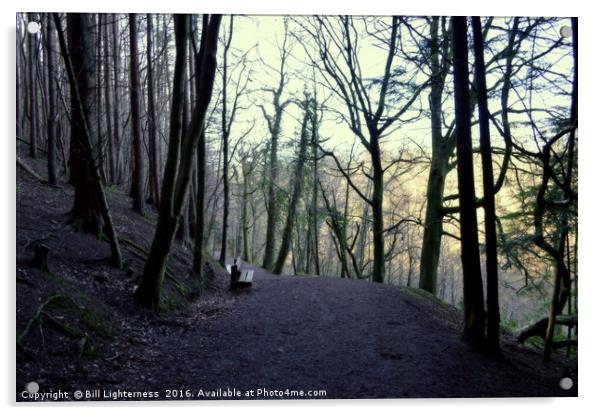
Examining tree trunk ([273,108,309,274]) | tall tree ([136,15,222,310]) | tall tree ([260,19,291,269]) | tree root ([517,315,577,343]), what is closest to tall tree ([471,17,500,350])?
tree root ([517,315,577,343])

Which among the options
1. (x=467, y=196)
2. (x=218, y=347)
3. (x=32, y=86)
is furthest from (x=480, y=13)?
(x=32, y=86)

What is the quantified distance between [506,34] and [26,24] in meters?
4.66

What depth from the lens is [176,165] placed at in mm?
4961

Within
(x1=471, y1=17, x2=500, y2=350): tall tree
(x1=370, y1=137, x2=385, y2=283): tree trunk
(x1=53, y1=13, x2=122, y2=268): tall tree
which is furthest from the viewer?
(x1=370, y1=137, x2=385, y2=283): tree trunk

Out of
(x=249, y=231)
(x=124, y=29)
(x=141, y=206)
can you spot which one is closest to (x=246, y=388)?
(x=141, y=206)

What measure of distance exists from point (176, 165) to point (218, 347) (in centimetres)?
205

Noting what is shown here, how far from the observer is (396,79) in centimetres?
529

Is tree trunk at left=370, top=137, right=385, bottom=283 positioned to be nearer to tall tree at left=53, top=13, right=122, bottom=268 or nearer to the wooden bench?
the wooden bench

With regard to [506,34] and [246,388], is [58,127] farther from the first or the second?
[506,34]

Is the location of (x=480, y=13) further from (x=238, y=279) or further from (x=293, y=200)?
(x=293, y=200)

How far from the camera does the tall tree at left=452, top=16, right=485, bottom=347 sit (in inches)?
167

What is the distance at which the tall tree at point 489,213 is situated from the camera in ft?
13.7

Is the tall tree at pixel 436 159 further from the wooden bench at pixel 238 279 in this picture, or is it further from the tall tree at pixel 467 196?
the wooden bench at pixel 238 279

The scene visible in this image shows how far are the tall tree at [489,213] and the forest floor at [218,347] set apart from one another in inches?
12.0
